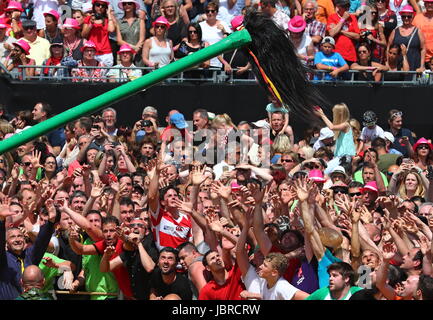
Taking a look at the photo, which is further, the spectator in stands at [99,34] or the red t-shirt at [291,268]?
the spectator in stands at [99,34]

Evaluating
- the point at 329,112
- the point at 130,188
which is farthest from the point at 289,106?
the point at 329,112

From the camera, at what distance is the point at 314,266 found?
9938mm

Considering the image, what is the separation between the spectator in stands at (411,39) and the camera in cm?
1616

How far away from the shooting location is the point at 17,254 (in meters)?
11.0

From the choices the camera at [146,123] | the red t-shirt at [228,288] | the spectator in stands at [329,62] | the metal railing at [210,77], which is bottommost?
the red t-shirt at [228,288]

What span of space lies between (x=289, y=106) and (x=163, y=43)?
9905 mm

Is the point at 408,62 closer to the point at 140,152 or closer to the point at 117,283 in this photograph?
the point at 140,152

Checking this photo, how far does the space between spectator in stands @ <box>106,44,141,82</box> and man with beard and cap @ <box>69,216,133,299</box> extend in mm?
5167

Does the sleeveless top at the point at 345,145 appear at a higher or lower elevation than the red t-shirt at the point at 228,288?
higher

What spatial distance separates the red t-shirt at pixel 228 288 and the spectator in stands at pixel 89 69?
21.5 ft

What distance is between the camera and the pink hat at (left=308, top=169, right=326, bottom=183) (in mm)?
12423

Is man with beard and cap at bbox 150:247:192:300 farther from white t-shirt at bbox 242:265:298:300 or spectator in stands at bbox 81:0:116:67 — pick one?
spectator in stands at bbox 81:0:116:67

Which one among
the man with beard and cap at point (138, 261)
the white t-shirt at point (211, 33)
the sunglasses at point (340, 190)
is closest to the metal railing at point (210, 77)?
the white t-shirt at point (211, 33)

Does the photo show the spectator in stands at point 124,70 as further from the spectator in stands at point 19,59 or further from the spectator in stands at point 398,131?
the spectator in stands at point 398,131
